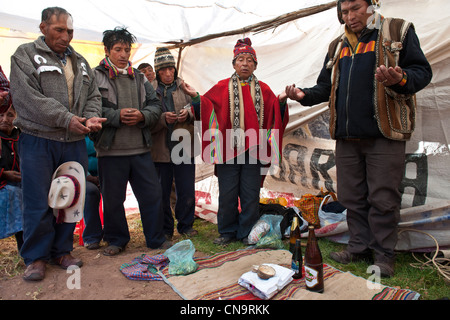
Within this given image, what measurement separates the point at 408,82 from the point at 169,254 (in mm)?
2243

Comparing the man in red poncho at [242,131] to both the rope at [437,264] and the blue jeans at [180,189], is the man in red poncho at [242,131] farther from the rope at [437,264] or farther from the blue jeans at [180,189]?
the rope at [437,264]

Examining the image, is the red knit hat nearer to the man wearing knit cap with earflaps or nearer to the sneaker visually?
the man wearing knit cap with earflaps

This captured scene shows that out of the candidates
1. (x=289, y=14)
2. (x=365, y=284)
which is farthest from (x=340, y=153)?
(x=289, y=14)

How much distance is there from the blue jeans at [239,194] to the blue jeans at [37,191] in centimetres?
150

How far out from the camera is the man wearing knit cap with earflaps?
368cm

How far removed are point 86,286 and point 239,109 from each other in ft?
6.54

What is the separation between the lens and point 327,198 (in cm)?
372

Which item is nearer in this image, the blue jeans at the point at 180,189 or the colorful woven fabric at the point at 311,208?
the colorful woven fabric at the point at 311,208

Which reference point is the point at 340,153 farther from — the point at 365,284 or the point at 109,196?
the point at 109,196

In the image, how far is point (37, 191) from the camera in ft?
8.83

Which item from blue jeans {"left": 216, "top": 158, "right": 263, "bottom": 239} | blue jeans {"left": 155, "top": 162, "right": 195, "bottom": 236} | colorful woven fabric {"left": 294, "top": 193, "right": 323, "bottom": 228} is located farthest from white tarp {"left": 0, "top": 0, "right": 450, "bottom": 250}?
blue jeans {"left": 155, "top": 162, "right": 195, "bottom": 236}

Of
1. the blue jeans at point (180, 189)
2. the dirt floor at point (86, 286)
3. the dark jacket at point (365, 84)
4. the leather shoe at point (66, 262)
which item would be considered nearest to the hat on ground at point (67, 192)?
the leather shoe at point (66, 262)

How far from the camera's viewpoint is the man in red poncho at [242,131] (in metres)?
3.36

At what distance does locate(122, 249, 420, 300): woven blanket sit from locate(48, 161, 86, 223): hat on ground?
2.28 ft
